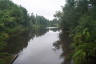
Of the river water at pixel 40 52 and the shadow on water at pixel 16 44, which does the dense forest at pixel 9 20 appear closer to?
the shadow on water at pixel 16 44

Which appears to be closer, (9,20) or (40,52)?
(40,52)

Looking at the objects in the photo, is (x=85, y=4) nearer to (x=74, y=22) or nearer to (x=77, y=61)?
(x=74, y=22)

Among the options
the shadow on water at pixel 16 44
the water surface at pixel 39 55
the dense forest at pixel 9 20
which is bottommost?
the water surface at pixel 39 55

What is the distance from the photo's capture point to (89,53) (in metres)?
11.1

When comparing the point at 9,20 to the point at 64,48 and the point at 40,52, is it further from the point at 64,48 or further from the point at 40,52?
the point at 64,48

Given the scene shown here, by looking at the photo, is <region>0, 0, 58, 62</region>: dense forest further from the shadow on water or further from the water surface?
the water surface

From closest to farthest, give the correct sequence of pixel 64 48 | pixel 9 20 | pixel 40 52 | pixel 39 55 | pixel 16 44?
pixel 39 55, pixel 40 52, pixel 9 20, pixel 64 48, pixel 16 44

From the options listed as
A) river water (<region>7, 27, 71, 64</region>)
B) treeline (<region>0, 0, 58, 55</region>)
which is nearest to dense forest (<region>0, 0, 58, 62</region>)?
treeline (<region>0, 0, 58, 55</region>)

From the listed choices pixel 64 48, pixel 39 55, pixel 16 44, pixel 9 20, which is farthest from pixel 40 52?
pixel 16 44

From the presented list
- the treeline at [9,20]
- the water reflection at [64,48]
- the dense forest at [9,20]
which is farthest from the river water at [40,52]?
the treeline at [9,20]

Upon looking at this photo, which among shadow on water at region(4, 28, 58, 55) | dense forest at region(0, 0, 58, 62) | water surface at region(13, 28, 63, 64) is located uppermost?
dense forest at region(0, 0, 58, 62)

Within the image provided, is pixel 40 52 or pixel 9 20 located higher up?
pixel 9 20

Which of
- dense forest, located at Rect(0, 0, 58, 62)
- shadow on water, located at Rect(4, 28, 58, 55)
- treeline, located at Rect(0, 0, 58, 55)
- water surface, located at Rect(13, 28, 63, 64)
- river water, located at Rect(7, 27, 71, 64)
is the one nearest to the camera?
dense forest, located at Rect(0, 0, 58, 62)

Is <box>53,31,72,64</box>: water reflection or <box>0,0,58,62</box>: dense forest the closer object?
<box>0,0,58,62</box>: dense forest
